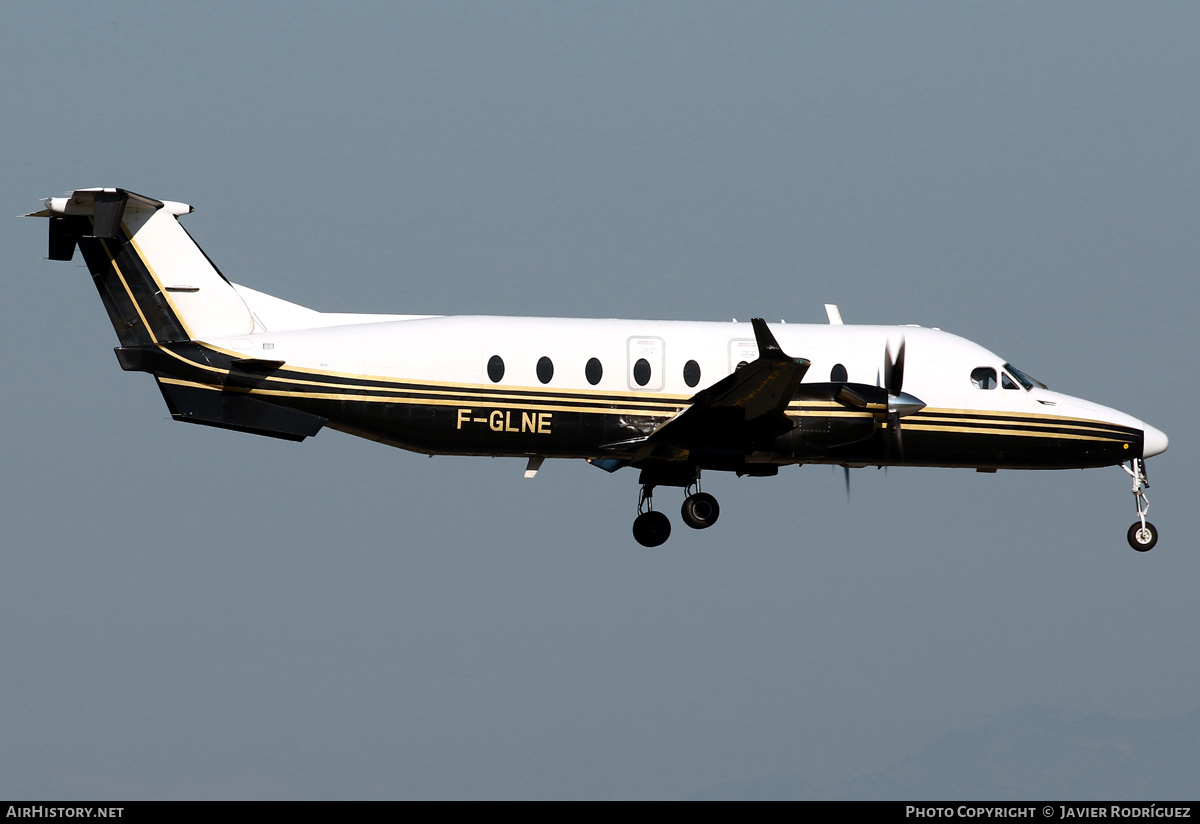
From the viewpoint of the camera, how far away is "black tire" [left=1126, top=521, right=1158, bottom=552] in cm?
2936

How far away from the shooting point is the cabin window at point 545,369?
26.8 m

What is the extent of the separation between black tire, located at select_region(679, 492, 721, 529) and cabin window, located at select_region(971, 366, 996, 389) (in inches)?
230

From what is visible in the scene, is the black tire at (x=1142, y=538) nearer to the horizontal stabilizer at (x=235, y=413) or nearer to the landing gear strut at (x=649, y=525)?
the landing gear strut at (x=649, y=525)

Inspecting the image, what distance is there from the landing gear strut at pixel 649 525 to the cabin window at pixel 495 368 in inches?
170

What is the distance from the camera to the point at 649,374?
1073 inches

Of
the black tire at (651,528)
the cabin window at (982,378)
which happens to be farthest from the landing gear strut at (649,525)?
the cabin window at (982,378)

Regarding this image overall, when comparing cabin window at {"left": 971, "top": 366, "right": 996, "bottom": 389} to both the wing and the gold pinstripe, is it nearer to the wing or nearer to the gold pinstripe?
the wing

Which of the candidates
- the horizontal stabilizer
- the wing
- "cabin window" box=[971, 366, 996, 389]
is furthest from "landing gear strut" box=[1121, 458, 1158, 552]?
the horizontal stabilizer

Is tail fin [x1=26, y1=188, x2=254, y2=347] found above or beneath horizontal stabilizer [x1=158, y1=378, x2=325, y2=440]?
above

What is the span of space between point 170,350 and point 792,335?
11923 millimetres

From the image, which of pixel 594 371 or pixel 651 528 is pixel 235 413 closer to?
pixel 594 371

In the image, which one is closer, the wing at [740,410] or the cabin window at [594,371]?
the wing at [740,410]

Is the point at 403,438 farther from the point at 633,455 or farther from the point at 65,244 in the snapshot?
the point at 65,244
